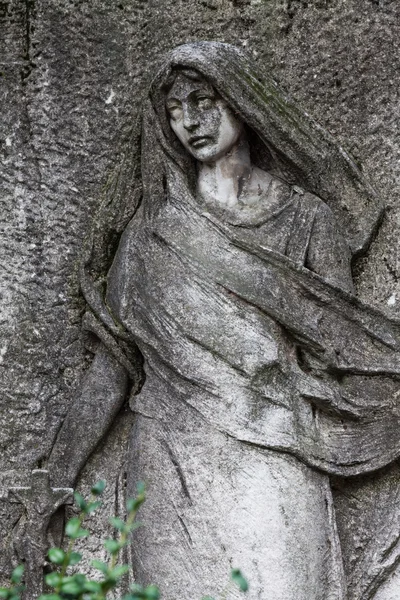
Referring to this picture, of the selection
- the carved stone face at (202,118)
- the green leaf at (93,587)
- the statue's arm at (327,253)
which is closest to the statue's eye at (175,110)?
the carved stone face at (202,118)

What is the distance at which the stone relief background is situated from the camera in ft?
13.9

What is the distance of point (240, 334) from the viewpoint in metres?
3.84

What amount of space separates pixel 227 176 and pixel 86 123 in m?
0.68

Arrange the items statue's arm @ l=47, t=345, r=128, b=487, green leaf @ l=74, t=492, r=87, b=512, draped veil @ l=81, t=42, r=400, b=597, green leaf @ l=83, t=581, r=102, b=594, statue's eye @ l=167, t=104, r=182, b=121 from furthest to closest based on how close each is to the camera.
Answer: statue's arm @ l=47, t=345, r=128, b=487, statue's eye @ l=167, t=104, r=182, b=121, draped veil @ l=81, t=42, r=400, b=597, green leaf @ l=74, t=492, r=87, b=512, green leaf @ l=83, t=581, r=102, b=594

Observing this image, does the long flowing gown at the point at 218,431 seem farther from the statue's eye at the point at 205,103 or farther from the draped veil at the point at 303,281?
the statue's eye at the point at 205,103

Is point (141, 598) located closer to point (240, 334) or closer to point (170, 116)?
point (240, 334)

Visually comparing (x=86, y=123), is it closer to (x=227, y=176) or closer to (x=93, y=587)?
(x=227, y=176)

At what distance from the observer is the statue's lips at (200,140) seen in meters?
3.96

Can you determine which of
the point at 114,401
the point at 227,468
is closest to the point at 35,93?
the point at 114,401

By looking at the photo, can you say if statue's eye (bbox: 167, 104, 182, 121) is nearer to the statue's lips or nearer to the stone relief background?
the statue's lips

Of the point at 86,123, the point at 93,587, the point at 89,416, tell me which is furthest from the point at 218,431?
the point at 93,587

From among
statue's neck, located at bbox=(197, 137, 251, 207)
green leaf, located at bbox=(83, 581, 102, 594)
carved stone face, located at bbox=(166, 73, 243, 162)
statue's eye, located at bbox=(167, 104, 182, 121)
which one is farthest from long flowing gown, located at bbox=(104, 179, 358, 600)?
green leaf, located at bbox=(83, 581, 102, 594)

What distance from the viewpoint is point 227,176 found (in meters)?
4.06

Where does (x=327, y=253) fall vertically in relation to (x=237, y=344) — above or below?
above
